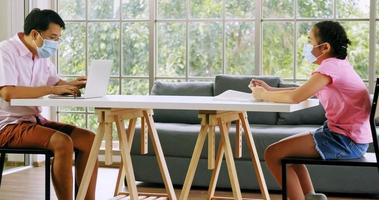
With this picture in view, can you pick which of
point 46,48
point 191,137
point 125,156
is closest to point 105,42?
point 191,137

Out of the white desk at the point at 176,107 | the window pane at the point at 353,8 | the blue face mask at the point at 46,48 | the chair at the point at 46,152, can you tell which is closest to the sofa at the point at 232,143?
the window pane at the point at 353,8

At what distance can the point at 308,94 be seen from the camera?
132 inches

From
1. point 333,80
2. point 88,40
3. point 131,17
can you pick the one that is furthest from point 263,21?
point 333,80

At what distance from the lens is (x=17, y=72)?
3.78m

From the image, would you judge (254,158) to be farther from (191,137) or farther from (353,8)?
(353,8)

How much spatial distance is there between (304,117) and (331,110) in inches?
75.1

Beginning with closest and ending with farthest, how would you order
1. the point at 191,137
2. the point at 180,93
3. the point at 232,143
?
the point at 232,143 < the point at 191,137 < the point at 180,93

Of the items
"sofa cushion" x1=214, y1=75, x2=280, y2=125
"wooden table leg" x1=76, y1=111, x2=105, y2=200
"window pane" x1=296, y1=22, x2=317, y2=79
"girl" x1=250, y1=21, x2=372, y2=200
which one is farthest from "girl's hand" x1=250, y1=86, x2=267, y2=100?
"window pane" x1=296, y1=22, x2=317, y2=79

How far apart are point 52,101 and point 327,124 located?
1.40 meters

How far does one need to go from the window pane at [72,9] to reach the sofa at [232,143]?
111 centimetres

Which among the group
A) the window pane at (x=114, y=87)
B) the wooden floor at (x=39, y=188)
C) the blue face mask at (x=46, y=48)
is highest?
the blue face mask at (x=46, y=48)

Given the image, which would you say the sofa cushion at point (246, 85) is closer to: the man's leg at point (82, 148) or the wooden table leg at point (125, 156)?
the man's leg at point (82, 148)

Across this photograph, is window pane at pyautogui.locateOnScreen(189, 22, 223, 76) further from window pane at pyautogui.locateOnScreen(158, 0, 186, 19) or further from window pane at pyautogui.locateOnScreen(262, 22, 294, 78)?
window pane at pyautogui.locateOnScreen(262, 22, 294, 78)

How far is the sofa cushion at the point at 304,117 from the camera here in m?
5.39
